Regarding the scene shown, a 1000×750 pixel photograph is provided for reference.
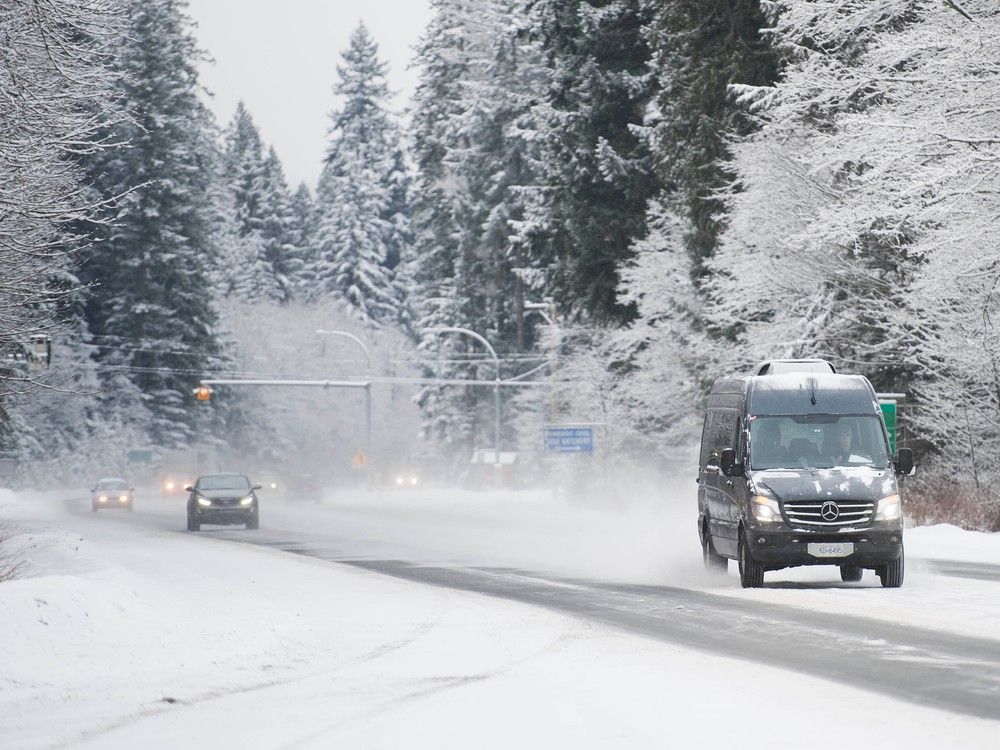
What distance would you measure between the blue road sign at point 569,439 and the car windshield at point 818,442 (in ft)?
124

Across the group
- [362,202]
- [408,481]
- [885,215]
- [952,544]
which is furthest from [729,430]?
[362,202]

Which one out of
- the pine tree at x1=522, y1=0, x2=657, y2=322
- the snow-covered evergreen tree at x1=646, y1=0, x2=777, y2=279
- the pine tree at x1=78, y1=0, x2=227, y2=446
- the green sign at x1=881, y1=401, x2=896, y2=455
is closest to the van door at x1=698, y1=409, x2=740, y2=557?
the green sign at x1=881, y1=401, x2=896, y2=455

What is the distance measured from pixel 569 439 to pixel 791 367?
36.6m

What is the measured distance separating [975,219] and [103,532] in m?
26.0

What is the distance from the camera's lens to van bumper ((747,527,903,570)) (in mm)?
20719

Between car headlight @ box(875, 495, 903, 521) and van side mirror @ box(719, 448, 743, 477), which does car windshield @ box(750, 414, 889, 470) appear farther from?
car headlight @ box(875, 495, 903, 521)

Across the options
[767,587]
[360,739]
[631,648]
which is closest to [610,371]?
[767,587]

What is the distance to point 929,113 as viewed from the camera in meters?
27.3

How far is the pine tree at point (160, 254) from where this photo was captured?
327 ft

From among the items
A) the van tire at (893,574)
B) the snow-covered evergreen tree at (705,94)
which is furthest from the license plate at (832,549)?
the snow-covered evergreen tree at (705,94)

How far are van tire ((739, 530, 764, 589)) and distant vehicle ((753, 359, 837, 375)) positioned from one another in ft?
8.99

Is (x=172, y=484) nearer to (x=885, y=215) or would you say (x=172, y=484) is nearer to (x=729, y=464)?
(x=885, y=215)

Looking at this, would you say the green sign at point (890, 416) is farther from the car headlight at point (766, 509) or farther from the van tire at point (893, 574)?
the car headlight at point (766, 509)

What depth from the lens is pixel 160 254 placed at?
101 meters
